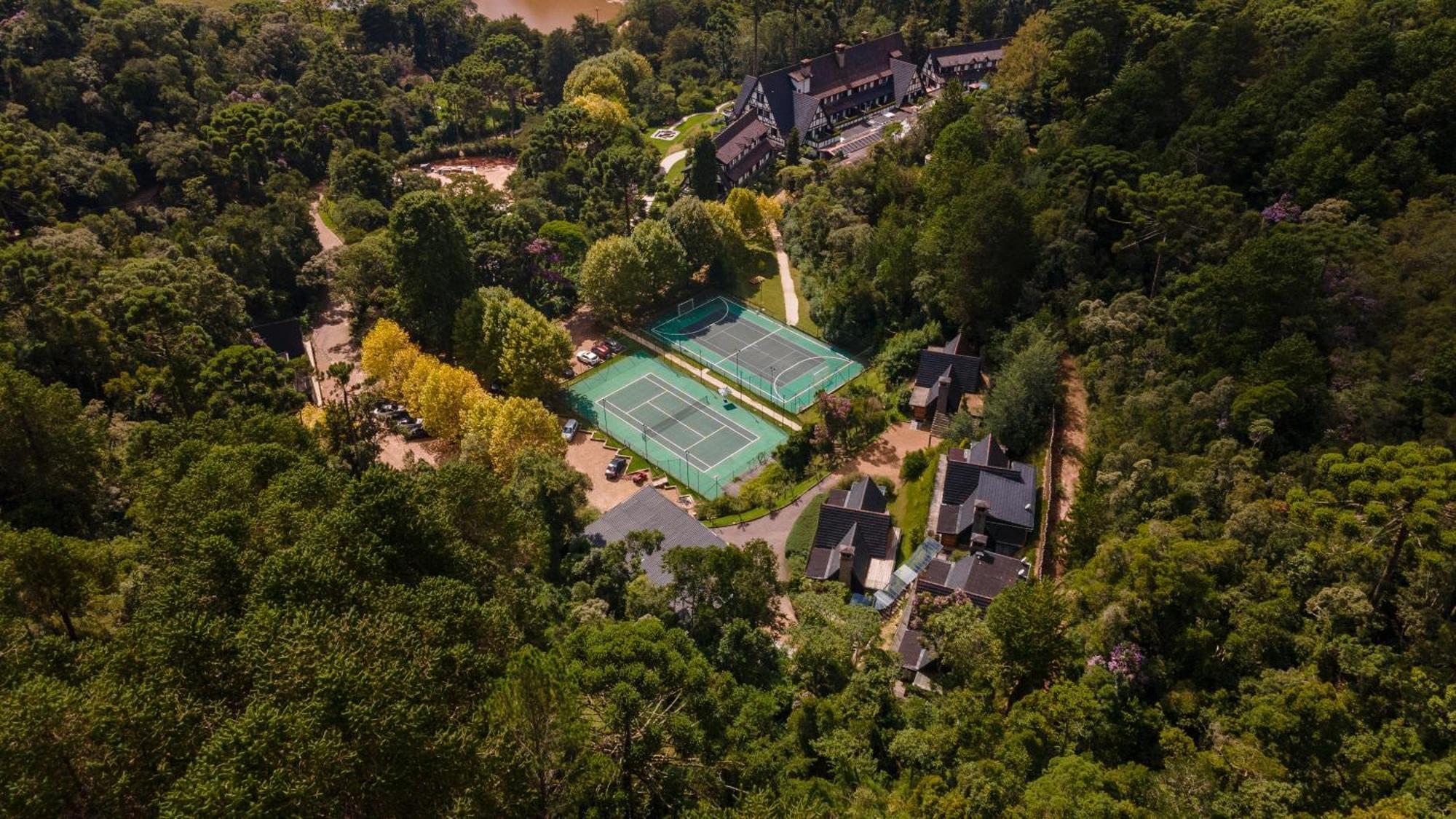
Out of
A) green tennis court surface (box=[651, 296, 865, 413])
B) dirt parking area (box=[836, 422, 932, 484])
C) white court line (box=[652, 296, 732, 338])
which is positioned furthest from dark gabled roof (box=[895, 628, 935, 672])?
white court line (box=[652, 296, 732, 338])

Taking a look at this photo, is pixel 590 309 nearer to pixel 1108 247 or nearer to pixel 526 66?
pixel 1108 247

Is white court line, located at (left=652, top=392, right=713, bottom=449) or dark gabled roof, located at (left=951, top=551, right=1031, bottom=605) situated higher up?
dark gabled roof, located at (left=951, top=551, right=1031, bottom=605)

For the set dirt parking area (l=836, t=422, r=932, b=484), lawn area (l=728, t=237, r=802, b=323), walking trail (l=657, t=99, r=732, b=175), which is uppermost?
walking trail (l=657, t=99, r=732, b=175)

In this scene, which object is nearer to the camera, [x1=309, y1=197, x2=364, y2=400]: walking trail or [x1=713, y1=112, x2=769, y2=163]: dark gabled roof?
[x1=309, y1=197, x2=364, y2=400]: walking trail

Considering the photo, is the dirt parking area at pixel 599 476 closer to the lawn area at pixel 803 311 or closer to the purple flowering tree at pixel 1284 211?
the lawn area at pixel 803 311

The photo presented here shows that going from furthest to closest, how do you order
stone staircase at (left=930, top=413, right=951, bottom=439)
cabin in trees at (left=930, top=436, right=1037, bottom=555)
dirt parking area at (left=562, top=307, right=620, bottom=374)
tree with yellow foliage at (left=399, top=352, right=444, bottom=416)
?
1. dirt parking area at (left=562, top=307, right=620, bottom=374)
2. tree with yellow foliage at (left=399, top=352, right=444, bottom=416)
3. stone staircase at (left=930, top=413, right=951, bottom=439)
4. cabin in trees at (left=930, top=436, right=1037, bottom=555)

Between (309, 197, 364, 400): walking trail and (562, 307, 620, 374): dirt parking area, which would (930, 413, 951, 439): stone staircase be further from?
(309, 197, 364, 400): walking trail
